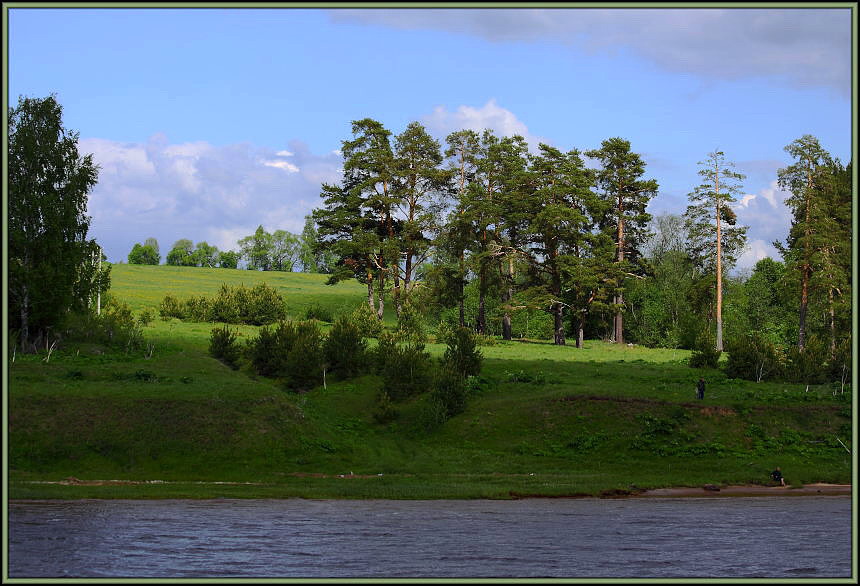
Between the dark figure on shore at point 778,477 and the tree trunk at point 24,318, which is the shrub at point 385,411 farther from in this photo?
the tree trunk at point 24,318

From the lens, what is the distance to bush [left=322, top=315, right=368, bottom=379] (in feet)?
201

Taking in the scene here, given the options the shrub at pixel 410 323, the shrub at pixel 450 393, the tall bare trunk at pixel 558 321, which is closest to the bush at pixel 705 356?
the tall bare trunk at pixel 558 321

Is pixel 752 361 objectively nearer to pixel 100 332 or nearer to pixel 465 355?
pixel 465 355

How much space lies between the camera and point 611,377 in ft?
200

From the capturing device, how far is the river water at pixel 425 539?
2359 centimetres

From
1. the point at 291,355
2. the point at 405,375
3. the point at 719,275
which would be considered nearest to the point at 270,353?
the point at 291,355

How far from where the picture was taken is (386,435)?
51.2m

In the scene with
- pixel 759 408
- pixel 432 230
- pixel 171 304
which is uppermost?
pixel 432 230

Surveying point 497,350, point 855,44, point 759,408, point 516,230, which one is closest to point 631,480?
point 759,408

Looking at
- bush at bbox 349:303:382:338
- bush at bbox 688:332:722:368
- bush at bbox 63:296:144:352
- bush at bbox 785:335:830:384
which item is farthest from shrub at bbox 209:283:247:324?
bush at bbox 785:335:830:384

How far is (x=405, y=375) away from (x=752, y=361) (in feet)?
78.1

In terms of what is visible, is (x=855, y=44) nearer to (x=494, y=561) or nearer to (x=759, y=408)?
(x=494, y=561)

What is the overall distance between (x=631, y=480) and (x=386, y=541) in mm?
18038

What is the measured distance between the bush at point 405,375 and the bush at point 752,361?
69.8 ft
